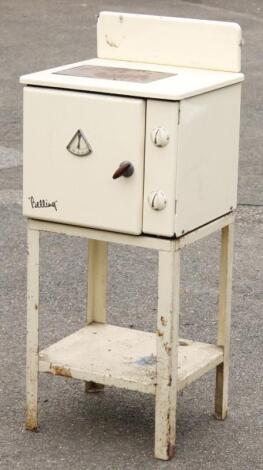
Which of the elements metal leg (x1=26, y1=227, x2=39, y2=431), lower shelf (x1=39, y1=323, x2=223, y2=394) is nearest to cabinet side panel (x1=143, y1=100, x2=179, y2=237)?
metal leg (x1=26, y1=227, x2=39, y2=431)

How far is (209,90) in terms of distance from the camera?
4.07 metres

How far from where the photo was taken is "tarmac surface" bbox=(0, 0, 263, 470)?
436 centimetres

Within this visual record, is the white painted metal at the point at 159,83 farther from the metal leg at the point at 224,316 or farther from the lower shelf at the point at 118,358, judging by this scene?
the lower shelf at the point at 118,358

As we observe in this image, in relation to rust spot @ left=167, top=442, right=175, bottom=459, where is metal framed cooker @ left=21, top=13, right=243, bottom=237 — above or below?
above

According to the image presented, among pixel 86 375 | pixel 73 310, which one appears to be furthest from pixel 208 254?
pixel 86 375

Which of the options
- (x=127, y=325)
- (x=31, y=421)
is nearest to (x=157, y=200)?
(x=31, y=421)

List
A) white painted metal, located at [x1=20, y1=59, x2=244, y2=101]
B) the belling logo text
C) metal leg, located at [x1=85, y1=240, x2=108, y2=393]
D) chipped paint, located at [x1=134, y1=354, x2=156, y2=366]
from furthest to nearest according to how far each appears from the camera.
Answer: metal leg, located at [x1=85, y1=240, x2=108, y2=393]
chipped paint, located at [x1=134, y1=354, x2=156, y2=366]
the belling logo text
white painted metal, located at [x1=20, y1=59, x2=244, y2=101]

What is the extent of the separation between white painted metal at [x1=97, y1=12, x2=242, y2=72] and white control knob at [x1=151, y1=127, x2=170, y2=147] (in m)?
0.48

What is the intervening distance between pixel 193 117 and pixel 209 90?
0.12 metres

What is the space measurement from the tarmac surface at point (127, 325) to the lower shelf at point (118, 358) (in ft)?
0.77

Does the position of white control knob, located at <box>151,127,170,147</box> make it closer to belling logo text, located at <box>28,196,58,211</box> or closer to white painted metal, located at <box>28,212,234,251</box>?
white painted metal, located at <box>28,212,234,251</box>

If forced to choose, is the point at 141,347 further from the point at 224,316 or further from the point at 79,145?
the point at 79,145


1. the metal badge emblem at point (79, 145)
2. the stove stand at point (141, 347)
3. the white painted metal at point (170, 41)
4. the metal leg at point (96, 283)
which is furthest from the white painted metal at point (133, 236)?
the white painted metal at point (170, 41)

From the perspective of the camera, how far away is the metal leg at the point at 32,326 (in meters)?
4.30
